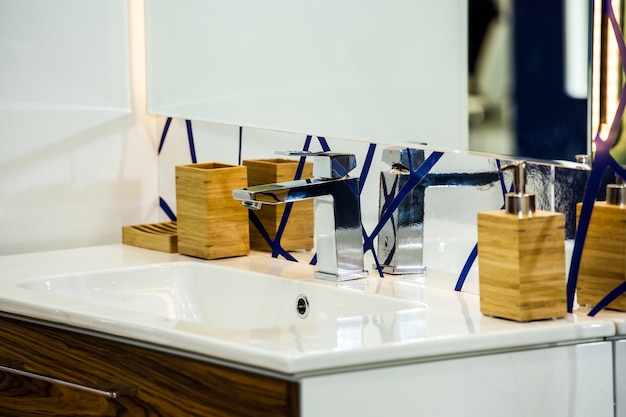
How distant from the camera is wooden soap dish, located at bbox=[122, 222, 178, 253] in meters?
2.04

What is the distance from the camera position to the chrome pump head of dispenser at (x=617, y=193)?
1.38 meters

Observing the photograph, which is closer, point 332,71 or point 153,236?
point 332,71

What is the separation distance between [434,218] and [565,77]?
0.38 m

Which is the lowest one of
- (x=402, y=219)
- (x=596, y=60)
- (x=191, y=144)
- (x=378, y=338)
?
(x=378, y=338)

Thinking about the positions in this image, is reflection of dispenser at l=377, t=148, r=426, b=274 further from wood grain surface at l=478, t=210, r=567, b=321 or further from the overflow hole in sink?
wood grain surface at l=478, t=210, r=567, b=321

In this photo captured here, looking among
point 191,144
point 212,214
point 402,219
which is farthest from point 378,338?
point 191,144

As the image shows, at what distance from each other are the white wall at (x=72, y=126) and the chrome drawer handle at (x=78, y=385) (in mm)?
499

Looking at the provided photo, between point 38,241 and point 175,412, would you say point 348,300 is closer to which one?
point 175,412

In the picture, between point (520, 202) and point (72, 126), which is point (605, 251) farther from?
point (72, 126)

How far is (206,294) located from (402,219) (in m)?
0.39

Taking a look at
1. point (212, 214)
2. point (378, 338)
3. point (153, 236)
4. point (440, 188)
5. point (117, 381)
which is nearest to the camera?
point (378, 338)

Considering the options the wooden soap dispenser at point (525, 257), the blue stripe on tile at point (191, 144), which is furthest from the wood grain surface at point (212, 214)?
the wooden soap dispenser at point (525, 257)

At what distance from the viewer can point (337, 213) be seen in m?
1.70

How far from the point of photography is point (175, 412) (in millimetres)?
1387
